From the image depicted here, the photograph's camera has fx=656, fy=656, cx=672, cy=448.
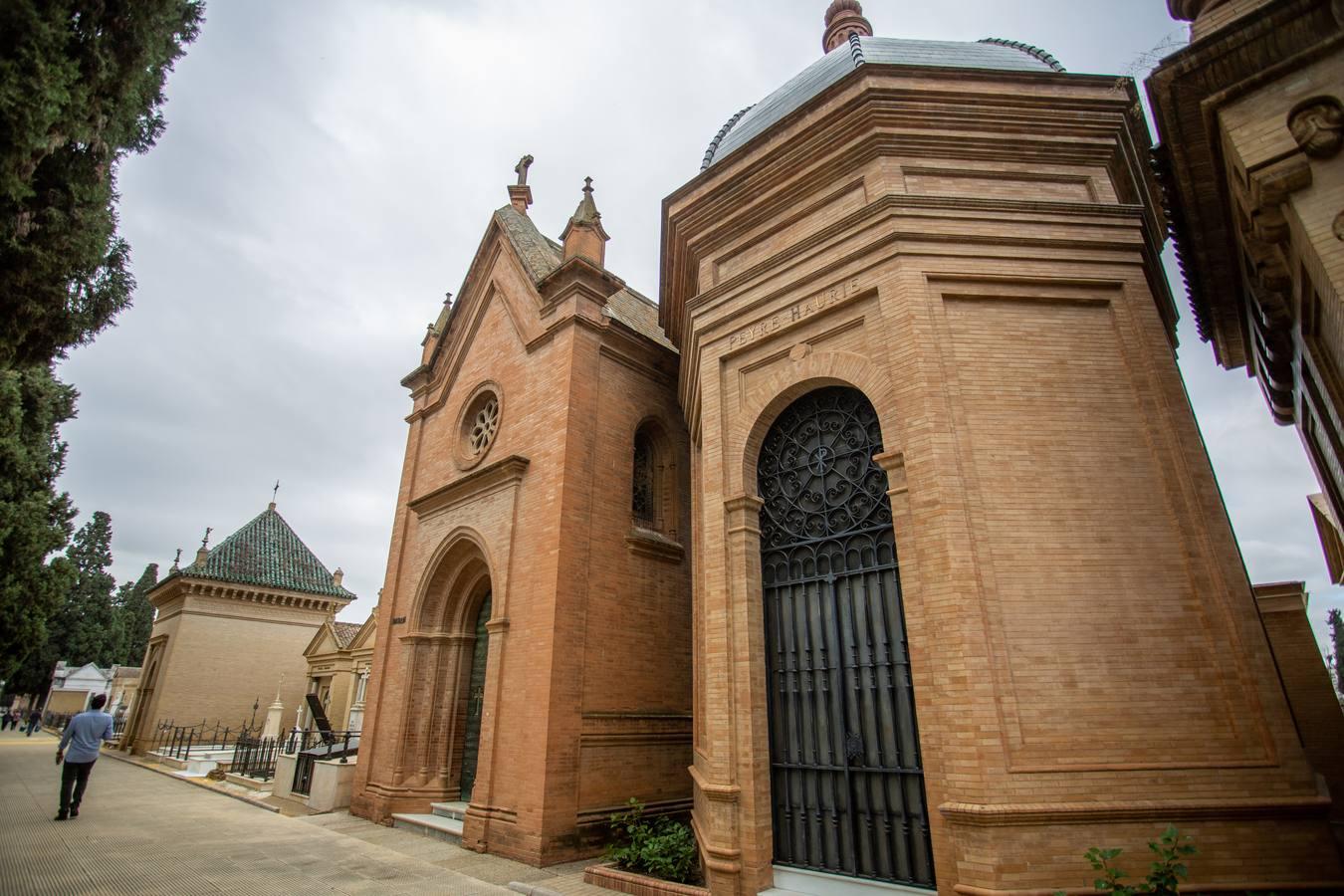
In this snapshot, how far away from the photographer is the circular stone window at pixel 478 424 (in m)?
13.0

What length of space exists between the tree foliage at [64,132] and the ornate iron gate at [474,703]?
773 centimetres

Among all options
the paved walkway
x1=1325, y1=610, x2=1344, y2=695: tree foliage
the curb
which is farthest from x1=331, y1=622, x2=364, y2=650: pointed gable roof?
x1=1325, y1=610, x2=1344, y2=695: tree foliage

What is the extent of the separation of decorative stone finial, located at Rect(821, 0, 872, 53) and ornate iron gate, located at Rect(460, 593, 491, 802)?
14672 mm

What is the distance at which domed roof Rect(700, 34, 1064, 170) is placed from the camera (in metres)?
9.48

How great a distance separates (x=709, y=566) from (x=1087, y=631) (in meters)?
3.88

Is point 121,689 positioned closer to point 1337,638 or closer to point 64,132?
point 64,132

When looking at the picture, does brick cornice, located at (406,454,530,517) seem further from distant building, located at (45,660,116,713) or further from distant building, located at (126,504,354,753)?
distant building, located at (45,660,116,713)

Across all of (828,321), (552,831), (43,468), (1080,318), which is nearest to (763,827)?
(552,831)

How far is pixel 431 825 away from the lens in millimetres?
10477

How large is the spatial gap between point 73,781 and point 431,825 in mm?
5724

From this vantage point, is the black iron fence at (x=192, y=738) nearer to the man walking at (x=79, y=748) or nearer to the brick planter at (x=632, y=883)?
the man walking at (x=79, y=748)

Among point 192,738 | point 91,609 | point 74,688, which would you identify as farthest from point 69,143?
point 74,688

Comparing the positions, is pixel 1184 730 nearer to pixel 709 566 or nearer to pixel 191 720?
pixel 709 566

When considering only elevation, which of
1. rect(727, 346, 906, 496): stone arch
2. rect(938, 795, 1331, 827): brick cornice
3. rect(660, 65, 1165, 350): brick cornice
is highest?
rect(660, 65, 1165, 350): brick cornice
